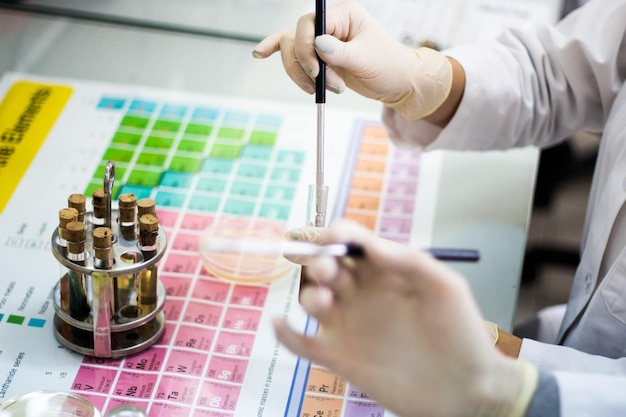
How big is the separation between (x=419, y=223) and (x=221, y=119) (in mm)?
432

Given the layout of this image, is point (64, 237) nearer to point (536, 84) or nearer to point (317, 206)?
point (317, 206)

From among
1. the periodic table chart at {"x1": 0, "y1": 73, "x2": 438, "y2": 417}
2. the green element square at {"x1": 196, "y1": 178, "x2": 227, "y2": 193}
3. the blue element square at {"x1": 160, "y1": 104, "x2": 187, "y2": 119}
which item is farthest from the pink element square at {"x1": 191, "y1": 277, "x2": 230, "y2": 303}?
the blue element square at {"x1": 160, "y1": 104, "x2": 187, "y2": 119}

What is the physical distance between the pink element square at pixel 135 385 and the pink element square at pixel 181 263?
21 cm

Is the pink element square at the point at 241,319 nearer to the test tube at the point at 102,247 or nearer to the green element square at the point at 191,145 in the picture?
the test tube at the point at 102,247

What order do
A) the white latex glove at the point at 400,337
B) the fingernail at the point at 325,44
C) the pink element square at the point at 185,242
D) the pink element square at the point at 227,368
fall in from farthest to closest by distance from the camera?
the pink element square at the point at 185,242 → the fingernail at the point at 325,44 → the pink element square at the point at 227,368 → the white latex glove at the point at 400,337

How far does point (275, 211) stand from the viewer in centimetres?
133

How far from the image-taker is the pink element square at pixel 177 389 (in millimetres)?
1006

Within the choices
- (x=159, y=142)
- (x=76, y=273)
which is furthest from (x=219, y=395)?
(x=159, y=142)

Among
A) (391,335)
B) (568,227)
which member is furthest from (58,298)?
(568,227)

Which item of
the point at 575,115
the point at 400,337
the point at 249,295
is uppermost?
the point at 400,337

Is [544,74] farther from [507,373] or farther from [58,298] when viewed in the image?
[58,298]

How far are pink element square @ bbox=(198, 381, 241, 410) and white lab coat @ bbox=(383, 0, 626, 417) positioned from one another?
0.51 metres

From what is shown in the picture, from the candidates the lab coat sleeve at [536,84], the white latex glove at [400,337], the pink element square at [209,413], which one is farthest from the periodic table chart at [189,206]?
the white latex glove at [400,337]

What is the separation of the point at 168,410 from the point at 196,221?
38 cm
